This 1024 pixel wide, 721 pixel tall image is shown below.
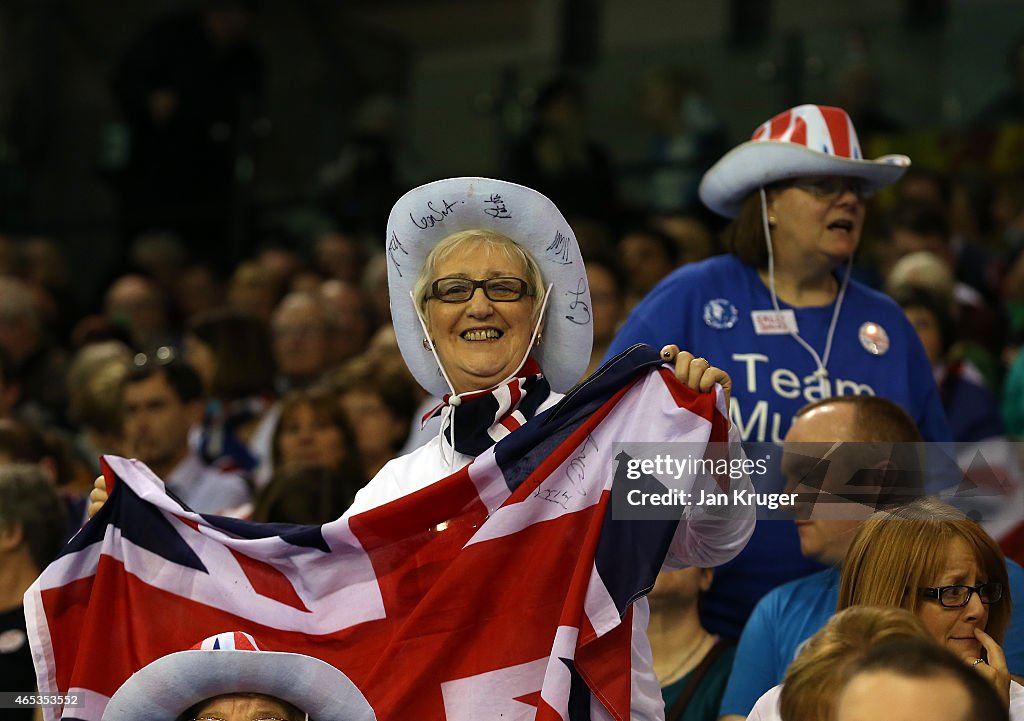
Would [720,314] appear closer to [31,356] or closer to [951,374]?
[951,374]

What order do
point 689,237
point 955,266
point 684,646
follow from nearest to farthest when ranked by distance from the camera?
1. point 684,646
2. point 955,266
3. point 689,237

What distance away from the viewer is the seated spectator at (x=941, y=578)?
3555 mm

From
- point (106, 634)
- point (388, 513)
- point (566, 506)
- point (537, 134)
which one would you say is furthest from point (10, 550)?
point (537, 134)

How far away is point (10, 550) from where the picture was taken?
495 centimetres

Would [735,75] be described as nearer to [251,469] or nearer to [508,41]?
[251,469]

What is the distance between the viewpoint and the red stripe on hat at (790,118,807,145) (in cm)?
493

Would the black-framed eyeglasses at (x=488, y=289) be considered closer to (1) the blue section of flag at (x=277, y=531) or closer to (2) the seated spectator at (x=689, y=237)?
(1) the blue section of flag at (x=277, y=531)

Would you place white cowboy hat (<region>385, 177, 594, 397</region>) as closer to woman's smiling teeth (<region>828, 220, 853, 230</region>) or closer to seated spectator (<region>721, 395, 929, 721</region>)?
seated spectator (<region>721, 395, 929, 721</region>)

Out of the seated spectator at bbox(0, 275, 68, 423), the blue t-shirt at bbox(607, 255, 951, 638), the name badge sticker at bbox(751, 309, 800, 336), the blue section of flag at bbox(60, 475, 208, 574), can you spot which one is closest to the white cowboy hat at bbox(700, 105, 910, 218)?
the blue t-shirt at bbox(607, 255, 951, 638)

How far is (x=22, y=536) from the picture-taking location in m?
4.96

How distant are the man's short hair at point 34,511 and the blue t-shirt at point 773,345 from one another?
1.71 metres

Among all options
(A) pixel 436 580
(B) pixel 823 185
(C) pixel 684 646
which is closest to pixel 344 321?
(B) pixel 823 185

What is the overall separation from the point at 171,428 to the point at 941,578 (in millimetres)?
3719

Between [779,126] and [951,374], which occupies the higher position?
[779,126]
